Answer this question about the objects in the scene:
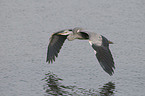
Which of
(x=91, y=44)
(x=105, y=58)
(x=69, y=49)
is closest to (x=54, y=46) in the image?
(x=69, y=49)

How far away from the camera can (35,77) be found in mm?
11828

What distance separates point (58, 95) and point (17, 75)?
2231mm

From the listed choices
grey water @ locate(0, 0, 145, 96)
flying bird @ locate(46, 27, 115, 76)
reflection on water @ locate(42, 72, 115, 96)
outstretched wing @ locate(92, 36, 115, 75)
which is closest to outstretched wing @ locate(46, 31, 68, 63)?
flying bird @ locate(46, 27, 115, 76)

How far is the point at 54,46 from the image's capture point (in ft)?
43.9

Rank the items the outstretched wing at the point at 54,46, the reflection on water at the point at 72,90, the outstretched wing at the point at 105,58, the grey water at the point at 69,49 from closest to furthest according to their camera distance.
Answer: the reflection on water at the point at 72,90, the outstretched wing at the point at 105,58, the grey water at the point at 69,49, the outstretched wing at the point at 54,46

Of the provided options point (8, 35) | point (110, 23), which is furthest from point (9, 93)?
point (110, 23)

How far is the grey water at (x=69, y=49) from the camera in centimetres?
1102

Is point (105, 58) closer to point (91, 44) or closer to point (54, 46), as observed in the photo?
point (91, 44)

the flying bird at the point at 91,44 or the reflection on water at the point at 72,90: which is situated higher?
the flying bird at the point at 91,44

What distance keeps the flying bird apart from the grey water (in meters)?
0.50

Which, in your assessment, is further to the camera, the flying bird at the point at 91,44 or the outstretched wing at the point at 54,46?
the outstretched wing at the point at 54,46

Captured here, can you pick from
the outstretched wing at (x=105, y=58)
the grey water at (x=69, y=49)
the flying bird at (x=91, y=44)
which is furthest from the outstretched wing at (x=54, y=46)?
the outstretched wing at (x=105, y=58)

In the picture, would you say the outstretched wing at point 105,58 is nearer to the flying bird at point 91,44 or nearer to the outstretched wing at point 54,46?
the flying bird at point 91,44

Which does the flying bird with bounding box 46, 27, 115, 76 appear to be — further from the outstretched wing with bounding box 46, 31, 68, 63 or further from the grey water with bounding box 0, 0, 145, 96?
the grey water with bounding box 0, 0, 145, 96
